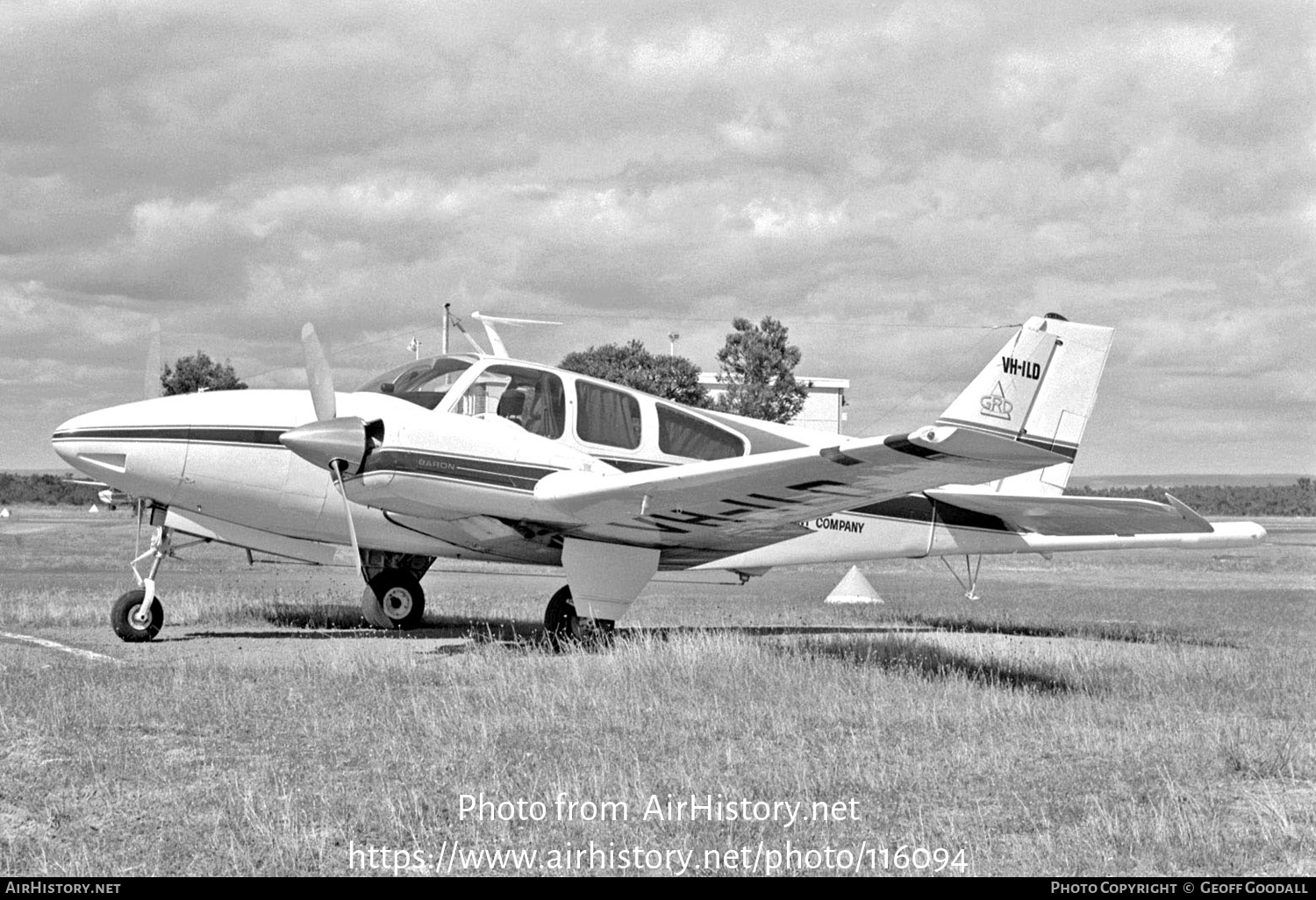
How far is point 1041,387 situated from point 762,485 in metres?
3.33

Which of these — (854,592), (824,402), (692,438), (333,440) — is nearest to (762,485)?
(692,438)

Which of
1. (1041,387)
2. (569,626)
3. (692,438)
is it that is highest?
(1041,387)

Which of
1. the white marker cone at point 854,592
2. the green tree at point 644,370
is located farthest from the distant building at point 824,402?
the white marker cone at point 854,592

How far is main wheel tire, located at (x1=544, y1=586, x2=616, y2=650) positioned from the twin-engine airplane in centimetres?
3

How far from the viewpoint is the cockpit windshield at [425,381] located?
11727 mm

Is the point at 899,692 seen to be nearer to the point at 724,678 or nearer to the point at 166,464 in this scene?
the point at 724,678

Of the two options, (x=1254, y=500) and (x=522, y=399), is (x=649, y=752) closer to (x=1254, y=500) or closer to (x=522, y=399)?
(x=522, y=399)

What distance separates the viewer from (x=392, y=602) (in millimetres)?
14258

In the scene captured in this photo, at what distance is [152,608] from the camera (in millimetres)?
12266

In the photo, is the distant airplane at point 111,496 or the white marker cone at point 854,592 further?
the white marker cone at point 854,592

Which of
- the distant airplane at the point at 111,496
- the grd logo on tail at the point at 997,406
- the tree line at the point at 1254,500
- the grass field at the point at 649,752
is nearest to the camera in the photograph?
the grass field at the point at 649,752

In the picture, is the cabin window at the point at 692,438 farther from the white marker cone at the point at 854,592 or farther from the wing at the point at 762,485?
the white marker cone at the point at 854,592

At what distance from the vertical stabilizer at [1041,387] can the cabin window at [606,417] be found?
3.69 m

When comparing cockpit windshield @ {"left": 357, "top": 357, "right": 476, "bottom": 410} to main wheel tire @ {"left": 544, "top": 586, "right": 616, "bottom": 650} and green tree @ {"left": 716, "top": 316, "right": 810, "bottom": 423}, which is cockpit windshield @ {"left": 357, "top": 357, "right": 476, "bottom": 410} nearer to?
A: main wheel tire @ {"left": 544, "top": 586, "right": 616, "bottom": 650}
